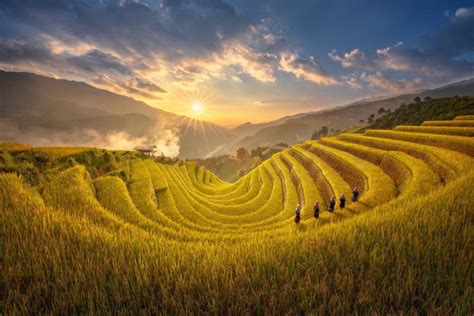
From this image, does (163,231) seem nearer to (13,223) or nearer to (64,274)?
(13,223)

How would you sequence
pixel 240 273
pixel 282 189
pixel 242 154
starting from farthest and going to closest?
pixel 242 154, pixel 282 189, pixel 240 273

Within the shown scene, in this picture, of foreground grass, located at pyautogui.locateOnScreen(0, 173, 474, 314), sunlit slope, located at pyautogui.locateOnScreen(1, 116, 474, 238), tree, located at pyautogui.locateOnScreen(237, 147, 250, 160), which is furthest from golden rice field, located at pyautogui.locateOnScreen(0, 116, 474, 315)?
tree, located at pyautogui.locateOnScreen(237, 147, 250, 160)

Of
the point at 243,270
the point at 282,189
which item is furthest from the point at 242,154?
the point at 243,270

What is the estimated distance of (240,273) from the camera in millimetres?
2324

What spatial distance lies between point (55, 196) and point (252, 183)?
91.3ft

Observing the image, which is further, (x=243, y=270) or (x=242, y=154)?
(x=242, y=154)

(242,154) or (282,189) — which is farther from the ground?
(242,154)

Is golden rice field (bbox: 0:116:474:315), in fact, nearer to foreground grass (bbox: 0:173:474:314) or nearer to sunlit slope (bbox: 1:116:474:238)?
foreground grass (bbox: 0:173:474:314)

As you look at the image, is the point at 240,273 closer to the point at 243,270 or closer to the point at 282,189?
the point at 243,270

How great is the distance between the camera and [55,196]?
661cm

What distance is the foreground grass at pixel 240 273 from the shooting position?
6.06 feet

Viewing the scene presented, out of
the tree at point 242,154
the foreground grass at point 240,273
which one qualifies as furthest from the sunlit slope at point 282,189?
the tree at point 242,154

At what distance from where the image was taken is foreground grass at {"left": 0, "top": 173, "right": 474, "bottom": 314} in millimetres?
1848

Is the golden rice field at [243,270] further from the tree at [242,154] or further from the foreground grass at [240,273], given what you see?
the tree at [242,154]
